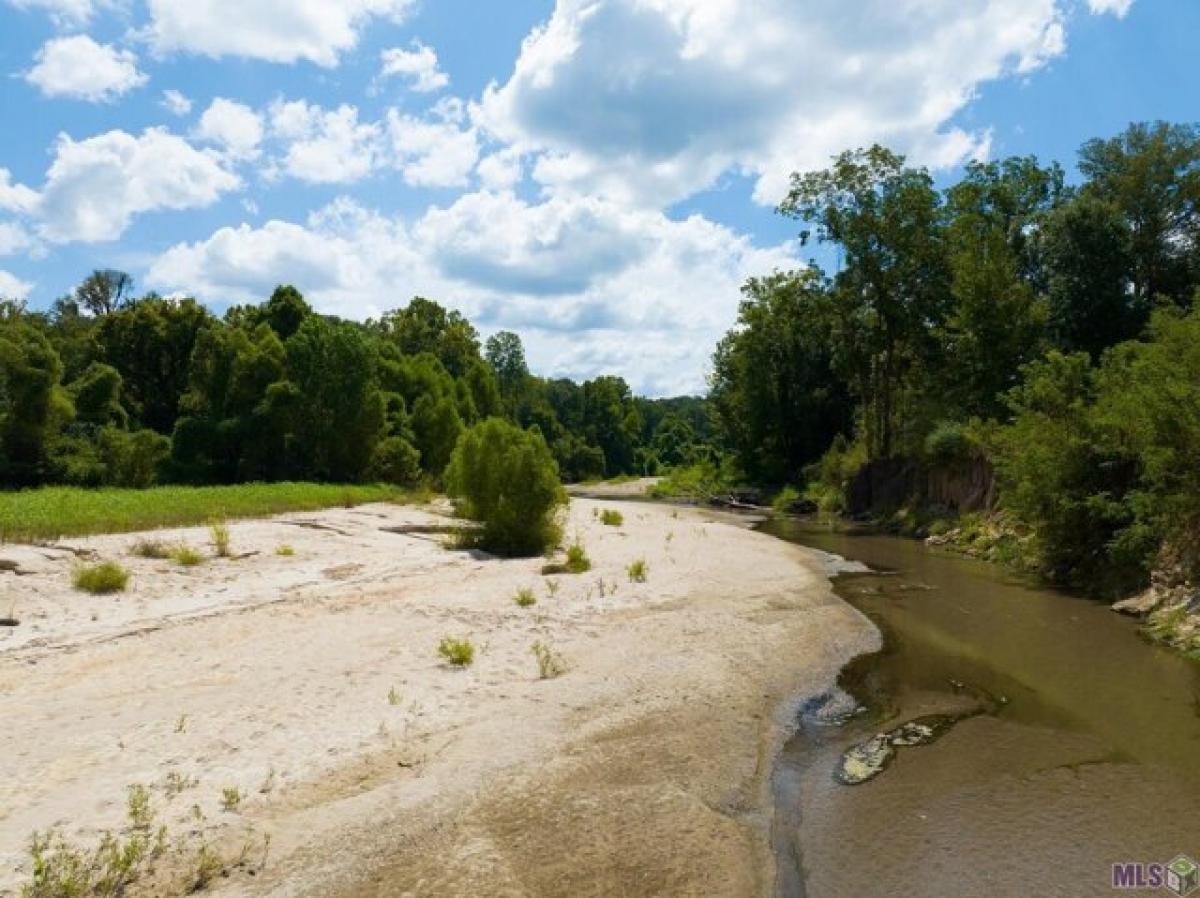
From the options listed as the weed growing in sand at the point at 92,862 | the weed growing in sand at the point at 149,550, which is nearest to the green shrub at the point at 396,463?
the weed growing in sand at the point at 149,550

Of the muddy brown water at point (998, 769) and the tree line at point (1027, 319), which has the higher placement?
the tree line at point (1027, 319)

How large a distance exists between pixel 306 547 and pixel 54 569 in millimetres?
6515

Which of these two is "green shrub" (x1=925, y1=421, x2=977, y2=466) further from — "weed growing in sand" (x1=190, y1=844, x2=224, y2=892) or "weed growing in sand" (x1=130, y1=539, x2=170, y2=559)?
"weed growing in sand" (x1=190, y1=844, x2=224, y2=892)

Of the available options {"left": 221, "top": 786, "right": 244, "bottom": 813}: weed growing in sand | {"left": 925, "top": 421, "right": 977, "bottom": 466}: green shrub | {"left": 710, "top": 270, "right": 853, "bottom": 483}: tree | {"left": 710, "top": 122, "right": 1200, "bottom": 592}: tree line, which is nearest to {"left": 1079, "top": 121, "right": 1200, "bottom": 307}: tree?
{"left": 710, "top": 122, "right": 1200, "bottom": 592}: tree line

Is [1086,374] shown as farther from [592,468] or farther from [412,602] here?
[592,468]

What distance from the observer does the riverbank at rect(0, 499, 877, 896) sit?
21.9 feet

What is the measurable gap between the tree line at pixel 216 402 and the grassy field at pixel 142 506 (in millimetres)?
7611

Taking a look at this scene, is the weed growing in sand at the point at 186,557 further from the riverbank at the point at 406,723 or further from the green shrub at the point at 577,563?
the green shrub at the point at 577,563

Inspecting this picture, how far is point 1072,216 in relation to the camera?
38.3 meters

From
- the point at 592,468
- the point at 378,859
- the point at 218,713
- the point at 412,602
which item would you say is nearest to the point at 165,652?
the point at 218,713

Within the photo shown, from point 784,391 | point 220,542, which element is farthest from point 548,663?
point 784,391

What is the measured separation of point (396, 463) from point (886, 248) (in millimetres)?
32042

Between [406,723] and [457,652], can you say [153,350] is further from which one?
[406,723]

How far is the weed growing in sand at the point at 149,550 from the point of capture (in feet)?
58.2
